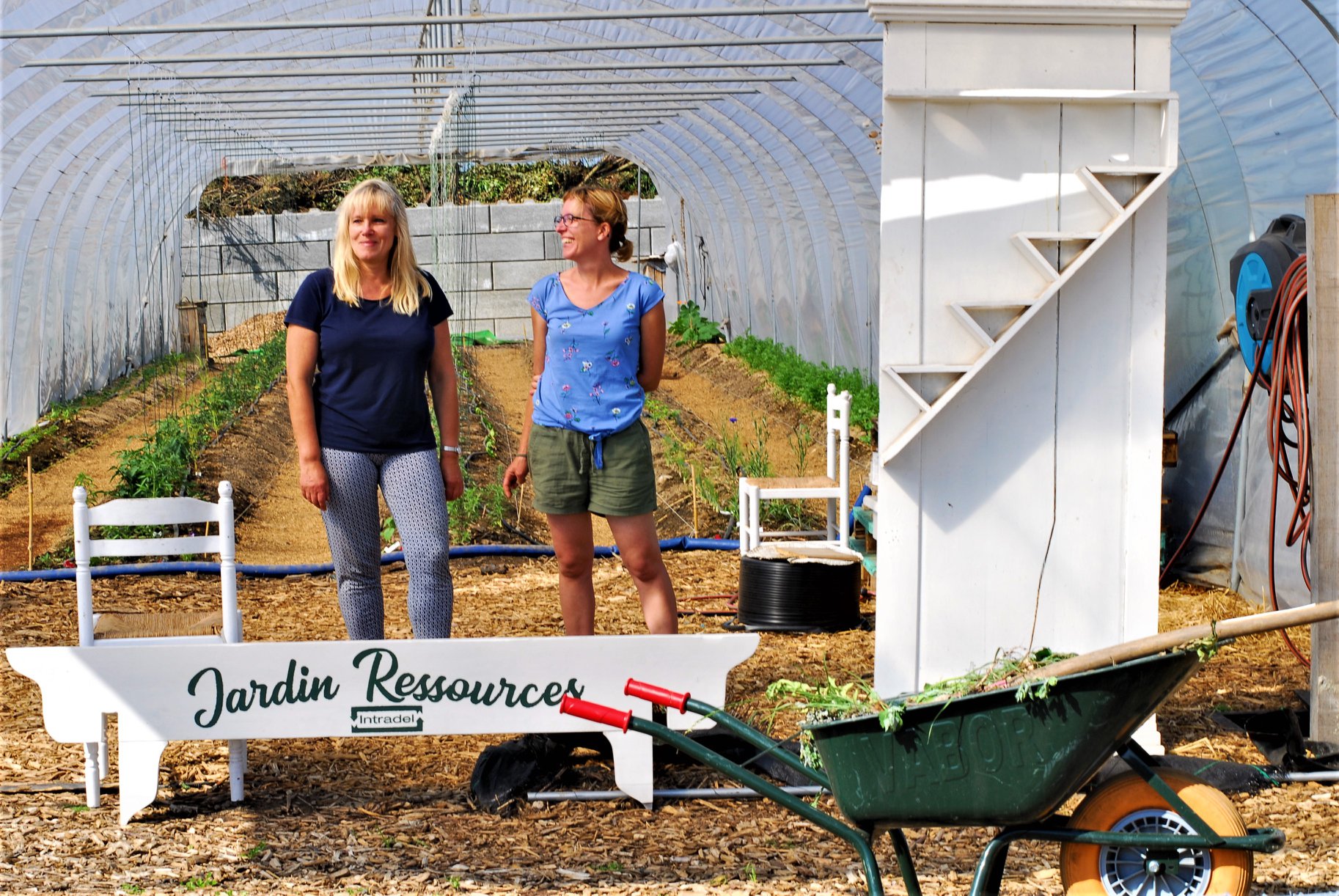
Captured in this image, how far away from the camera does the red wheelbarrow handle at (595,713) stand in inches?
95.9

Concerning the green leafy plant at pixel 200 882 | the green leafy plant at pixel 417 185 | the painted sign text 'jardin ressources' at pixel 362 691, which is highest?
the green leafy plant at pixel 417 185

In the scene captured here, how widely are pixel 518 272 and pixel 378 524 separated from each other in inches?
667

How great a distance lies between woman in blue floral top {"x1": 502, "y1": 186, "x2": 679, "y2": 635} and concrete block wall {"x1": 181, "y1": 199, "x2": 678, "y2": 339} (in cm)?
1593

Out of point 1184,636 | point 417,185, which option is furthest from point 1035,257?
point 417,185

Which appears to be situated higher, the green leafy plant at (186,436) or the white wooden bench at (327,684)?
the green leafy plant at (186,436)

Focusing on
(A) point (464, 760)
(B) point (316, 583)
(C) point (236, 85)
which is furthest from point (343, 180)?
(A) point (464, 760)

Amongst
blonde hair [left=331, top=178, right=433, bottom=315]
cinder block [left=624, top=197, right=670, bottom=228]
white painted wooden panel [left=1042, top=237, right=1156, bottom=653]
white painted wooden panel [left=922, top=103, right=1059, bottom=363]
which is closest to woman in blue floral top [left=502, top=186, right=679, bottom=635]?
blonde hair [left=331, top=178, right=433, bottom=315]

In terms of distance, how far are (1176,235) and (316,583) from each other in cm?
480

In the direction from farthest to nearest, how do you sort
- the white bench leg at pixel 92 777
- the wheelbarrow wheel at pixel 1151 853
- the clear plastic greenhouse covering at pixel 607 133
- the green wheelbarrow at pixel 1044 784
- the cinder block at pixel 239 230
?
the cinder block at pixel 239 230, the clear plastic greenhouse covering at pixel 607 133, the white bench leg at pixel 92 777, the wheelbarrow wheel at pixel 1151 853, the green wheelbarrow at pixel 1044 784

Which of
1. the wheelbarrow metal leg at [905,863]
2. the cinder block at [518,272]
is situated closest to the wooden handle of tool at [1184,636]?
the wheelbarrow metal leg at [905,863]

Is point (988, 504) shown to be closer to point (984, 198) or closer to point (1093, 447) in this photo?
point (1093, 447)

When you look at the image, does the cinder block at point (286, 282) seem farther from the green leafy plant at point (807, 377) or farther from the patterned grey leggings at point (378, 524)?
the patterned grey leggings at point (378, 524)

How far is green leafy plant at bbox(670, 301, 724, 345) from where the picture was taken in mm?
17625

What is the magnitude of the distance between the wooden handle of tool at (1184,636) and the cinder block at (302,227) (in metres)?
19.7
